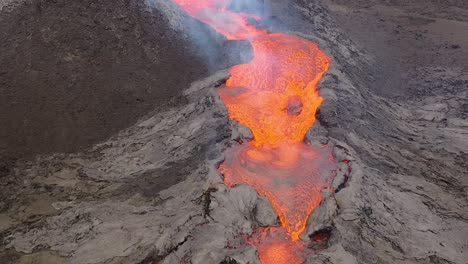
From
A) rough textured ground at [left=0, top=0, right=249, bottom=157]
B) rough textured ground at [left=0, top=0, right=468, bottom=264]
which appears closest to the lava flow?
rough textured ground at [left=0, top=0, right=468, bottom=264]

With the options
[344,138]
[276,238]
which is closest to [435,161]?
[344,138]

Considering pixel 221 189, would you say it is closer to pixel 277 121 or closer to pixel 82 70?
pixel 277 121

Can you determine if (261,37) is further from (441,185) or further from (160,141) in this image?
(441,185)

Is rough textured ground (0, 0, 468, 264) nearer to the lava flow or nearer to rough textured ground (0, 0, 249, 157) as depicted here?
the lava flow

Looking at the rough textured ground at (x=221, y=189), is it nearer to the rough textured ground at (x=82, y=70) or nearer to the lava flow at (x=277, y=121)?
the lava flow at (x=277, y=121)

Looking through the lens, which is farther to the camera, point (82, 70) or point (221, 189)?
point (82, 70)

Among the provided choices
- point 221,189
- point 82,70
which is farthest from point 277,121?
point 82,70

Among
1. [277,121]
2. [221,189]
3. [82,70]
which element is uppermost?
[82,70]

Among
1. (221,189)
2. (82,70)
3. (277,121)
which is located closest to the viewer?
(221,189)
